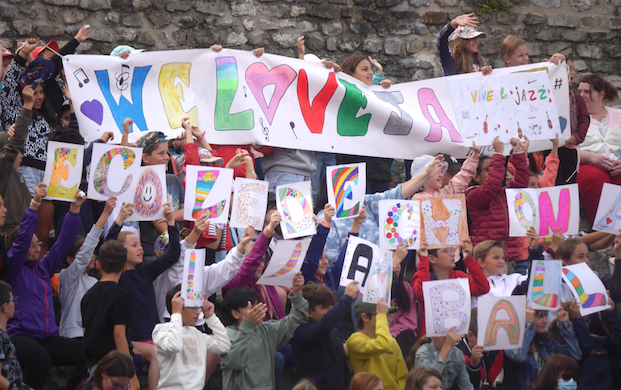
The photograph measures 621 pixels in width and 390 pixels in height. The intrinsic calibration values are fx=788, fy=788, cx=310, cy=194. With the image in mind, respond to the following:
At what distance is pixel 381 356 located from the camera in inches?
194

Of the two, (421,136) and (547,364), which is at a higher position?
(421,136)

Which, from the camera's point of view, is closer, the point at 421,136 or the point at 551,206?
the point at 551,206

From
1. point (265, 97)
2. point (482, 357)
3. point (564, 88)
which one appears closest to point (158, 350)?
point (482, 357)

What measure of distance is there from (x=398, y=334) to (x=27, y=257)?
2.47m

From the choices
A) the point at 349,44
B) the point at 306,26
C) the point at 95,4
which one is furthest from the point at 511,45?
the point at 95,4

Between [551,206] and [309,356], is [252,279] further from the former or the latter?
[551,206]

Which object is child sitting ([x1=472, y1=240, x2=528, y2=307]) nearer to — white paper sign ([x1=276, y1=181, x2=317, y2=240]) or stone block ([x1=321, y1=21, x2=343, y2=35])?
white paper sign ([x1=276, y1=181, x2=317, y2=240])

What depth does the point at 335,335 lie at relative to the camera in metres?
4.96

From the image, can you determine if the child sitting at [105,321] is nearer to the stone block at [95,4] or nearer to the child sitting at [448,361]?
the child sitting at [448,361]

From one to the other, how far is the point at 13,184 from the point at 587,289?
4056mm

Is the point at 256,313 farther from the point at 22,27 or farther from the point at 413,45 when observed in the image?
the point at 413,45

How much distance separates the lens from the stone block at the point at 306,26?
8.56m

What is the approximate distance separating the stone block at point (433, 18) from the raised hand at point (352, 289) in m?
4.85

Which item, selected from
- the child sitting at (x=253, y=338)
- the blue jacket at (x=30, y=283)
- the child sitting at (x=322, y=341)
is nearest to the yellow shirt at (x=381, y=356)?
the child sitting at (x=322, y=341)
